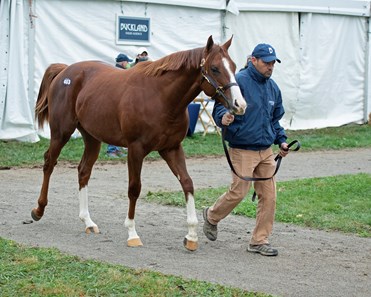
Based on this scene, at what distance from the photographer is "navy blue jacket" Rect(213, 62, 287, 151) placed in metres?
7.33

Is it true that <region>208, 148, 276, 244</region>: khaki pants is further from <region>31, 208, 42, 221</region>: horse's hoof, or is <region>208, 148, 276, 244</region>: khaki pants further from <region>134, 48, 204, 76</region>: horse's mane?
<region>31, 208, 42, 221</region>: horse's hoof

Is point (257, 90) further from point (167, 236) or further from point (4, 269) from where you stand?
point (4, 269)

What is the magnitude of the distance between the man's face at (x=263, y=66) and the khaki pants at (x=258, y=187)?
29.3 inches

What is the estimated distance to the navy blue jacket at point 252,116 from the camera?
24.0ft

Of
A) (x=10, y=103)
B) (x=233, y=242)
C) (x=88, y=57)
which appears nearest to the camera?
(x=233, y=242)

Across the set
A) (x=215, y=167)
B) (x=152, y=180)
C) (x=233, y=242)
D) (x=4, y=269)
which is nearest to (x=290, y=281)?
(x=233, y=242)

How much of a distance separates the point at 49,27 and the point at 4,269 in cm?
1052

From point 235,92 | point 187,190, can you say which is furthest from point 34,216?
point 235,92

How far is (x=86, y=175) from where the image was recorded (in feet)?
28.7

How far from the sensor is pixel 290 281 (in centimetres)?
639

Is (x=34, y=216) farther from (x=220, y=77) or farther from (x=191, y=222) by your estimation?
(x=220, y=77)

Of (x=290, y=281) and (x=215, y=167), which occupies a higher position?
(x=290, y=281)

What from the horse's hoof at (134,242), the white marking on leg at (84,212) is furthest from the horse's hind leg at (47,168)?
the horse's hoof at (134,242)

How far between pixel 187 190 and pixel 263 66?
4.62ft
